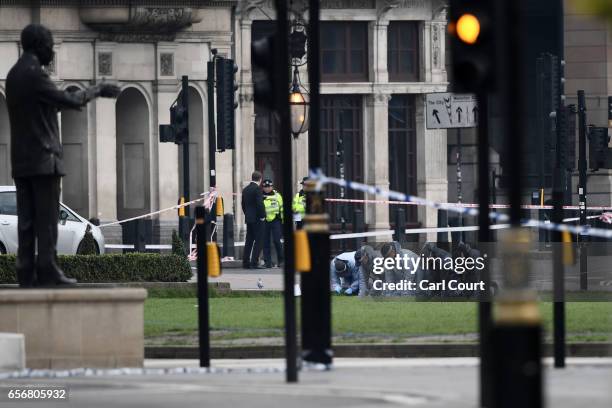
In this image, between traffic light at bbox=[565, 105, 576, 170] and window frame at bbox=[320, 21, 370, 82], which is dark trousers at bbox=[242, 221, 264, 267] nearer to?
traffic light at bbox=[565, 105, 576, 170]

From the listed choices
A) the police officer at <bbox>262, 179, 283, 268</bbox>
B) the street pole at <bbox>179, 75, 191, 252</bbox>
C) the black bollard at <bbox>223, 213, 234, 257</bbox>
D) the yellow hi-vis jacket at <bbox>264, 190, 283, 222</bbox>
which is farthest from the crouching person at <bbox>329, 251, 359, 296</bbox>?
the black bollard at <bbox>223, 213, 234, 257</bbox>

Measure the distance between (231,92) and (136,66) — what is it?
6.79 metres

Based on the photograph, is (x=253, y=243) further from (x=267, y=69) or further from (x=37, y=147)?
(x=267, y=69)

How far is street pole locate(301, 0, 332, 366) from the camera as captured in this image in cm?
1523

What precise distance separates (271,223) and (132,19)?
827 centimetres

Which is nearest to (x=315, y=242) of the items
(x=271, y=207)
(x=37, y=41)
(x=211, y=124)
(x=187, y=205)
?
(x=37, y=41)

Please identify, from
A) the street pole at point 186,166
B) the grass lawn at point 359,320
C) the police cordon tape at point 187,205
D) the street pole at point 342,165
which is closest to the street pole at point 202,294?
the grass lawn at point 359,320

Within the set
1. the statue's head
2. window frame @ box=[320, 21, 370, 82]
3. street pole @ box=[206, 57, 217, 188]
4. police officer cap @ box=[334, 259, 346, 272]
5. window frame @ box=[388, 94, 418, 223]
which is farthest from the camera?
window frame @ box=[388, 94, 418, 223]

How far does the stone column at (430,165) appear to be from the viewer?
51094 millimetres

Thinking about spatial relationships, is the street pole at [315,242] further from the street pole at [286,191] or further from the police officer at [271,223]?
the police officer at [271,223]


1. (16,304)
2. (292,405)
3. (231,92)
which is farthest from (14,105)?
(231,92)

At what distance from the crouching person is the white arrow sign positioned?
10.5 metres

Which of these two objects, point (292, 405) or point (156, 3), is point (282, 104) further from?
point (156, 3)

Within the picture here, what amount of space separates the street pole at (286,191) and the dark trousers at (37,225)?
2.99 metres
